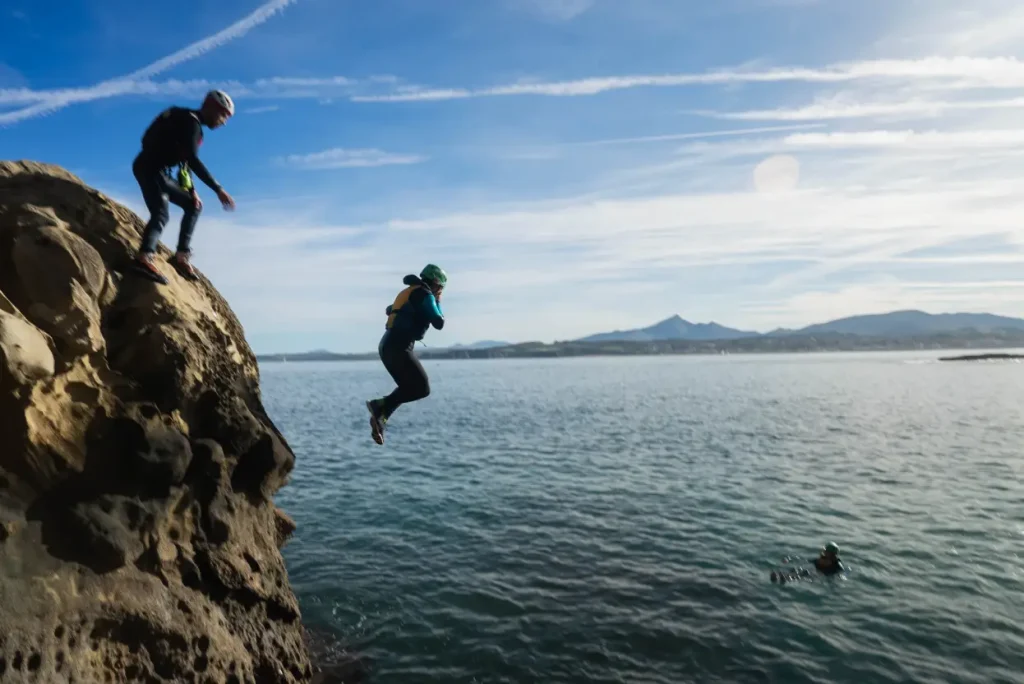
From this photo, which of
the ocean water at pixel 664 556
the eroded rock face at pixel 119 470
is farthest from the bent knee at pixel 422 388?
the ocean water at pixel 664 556

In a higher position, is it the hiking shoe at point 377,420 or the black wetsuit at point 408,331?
the black wetsuit at point 408,331

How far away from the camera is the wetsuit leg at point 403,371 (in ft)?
39.9

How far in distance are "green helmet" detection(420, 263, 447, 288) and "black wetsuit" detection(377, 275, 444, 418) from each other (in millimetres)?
182

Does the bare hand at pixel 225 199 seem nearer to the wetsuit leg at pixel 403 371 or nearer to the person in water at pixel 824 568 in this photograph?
the wetsuit leg at pixel 403 371

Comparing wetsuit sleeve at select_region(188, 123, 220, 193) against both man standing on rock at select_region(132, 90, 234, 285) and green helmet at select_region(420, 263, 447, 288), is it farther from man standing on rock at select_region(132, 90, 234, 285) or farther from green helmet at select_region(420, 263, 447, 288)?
green helmet at select_region(420, 263, 447, 288)

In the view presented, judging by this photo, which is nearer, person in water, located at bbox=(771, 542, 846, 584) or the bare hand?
the bare hand

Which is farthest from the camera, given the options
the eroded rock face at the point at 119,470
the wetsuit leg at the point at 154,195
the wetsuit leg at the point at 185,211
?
the wetsuit leg at the point at 185,211

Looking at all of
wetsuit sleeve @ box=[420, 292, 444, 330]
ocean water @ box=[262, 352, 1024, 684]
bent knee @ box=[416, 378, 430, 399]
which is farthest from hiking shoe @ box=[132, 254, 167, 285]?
ocean water @ box=[262, 352, 1024, 684]

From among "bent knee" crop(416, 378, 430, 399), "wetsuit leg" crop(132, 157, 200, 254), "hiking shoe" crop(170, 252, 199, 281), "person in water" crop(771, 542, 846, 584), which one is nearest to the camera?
"wetsuit leg" crop(132, 157, 200, 254)

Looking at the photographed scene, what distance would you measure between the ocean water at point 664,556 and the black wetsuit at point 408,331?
7288mm

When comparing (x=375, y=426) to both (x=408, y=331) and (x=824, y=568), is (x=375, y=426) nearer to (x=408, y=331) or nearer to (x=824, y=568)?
(x=408, y=331)

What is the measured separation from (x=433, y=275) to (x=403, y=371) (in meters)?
2.13

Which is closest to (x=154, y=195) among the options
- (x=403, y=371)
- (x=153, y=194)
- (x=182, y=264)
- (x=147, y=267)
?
(x=153, y=194)

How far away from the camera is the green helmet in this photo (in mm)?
11875
